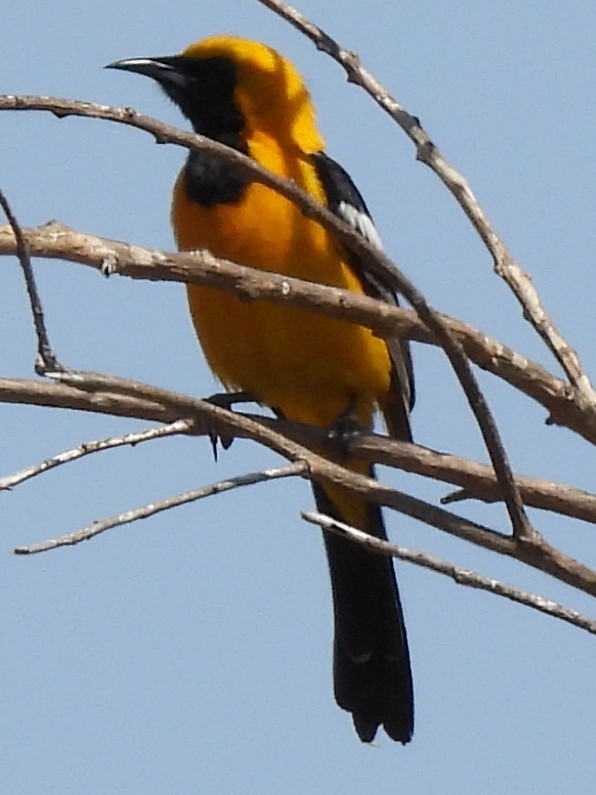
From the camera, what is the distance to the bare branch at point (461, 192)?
9.68ft

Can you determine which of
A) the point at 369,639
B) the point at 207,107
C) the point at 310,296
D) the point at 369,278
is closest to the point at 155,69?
the point at 207,107

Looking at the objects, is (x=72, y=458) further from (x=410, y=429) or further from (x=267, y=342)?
(x=410, y=429)

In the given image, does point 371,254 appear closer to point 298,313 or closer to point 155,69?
point 298,313

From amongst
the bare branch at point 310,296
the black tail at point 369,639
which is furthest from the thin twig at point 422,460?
the black tail at point 369,639

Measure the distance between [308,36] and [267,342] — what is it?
134 cm

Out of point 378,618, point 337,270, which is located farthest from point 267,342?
point 378,618

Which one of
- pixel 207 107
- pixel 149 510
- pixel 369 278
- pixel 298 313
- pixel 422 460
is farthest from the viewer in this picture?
pixel 207 107

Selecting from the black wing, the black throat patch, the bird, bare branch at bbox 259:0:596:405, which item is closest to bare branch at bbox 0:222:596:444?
bare branch at bbox 259:0:596:405

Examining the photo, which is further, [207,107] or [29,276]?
[207,107]

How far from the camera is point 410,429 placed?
188 inches

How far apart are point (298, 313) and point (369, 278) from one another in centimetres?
32

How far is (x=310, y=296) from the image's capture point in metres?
2.87

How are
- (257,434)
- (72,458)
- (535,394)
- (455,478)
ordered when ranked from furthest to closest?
(455,478), (535,394), (257,434), (72,458)

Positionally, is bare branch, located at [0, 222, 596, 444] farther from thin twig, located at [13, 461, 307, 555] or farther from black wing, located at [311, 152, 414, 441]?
black wing, located at [311, 152, 414, 441]
